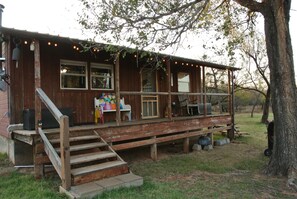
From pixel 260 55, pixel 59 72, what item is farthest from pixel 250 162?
pixel 260 55

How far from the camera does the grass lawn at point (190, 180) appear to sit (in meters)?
4.36

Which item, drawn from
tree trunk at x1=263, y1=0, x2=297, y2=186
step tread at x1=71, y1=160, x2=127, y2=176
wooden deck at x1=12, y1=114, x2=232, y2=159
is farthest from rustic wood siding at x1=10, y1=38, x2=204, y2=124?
tree trunk at x1=263, y1=0, x2=297, y2=186

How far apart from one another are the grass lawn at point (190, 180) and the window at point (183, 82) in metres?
3.72

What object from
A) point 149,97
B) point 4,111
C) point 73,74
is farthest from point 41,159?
point 149,97

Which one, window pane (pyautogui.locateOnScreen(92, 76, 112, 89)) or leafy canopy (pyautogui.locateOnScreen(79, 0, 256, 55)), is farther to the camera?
window pane (pyautogui.locateOnScreen(92, 76, 112, 89))

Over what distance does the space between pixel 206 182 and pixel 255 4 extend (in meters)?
4.56

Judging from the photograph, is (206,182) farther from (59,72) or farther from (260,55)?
(260,55)

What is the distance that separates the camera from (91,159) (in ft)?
15.9

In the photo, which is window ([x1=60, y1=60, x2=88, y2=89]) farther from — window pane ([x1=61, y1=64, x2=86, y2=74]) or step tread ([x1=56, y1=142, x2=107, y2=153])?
step tread ([x1=56, y1=142, x2=107, y2=153])

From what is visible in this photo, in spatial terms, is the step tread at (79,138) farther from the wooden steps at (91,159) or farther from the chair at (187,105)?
the chair at (187,105)

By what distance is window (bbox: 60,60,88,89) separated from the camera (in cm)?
741

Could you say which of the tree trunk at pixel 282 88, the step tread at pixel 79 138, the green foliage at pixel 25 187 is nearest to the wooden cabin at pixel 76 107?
the step tread at pixel 79 138

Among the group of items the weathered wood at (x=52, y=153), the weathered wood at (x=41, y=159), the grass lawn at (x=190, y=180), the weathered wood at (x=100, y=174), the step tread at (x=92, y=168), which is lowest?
the grass lawn at (x=190, y=180)

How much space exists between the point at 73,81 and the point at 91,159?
3.51m
